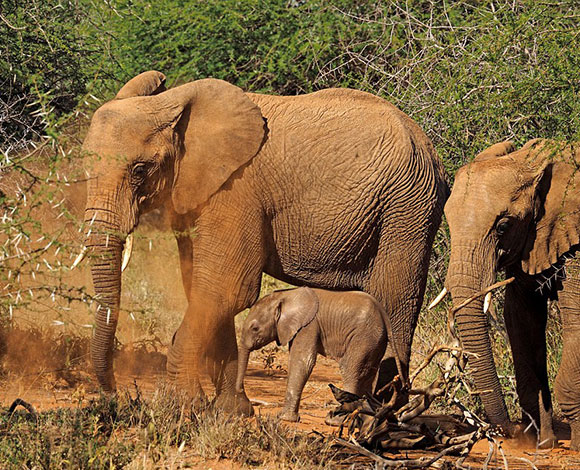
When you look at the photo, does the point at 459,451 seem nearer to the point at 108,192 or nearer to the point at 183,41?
the point at 108,192

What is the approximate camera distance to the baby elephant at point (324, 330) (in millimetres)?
7402

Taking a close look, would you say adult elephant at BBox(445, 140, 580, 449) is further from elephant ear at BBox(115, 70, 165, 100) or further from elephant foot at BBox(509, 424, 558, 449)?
elephant ear at BBox(115, 70, 165, 100)

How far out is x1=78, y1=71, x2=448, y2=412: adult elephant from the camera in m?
6.82

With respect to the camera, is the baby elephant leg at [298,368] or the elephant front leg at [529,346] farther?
the baby elephant leg at [298,368]

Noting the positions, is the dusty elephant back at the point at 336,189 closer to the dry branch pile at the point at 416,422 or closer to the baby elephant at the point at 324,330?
the baby elephant at the point at 324,330

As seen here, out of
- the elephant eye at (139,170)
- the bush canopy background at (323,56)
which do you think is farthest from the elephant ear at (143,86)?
the elephant eye at (139,170)

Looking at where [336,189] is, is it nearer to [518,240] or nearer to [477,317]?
[518,240]

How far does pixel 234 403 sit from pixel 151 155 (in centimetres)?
177

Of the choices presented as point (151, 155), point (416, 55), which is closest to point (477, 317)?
point (151, 155)

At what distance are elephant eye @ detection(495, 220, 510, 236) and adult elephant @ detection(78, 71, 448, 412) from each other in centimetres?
95

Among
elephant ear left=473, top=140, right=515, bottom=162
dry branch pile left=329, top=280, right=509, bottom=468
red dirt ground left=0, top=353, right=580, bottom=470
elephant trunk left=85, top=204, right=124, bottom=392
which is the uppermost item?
elephant ear left=473, top=140, right=515, bottom=162

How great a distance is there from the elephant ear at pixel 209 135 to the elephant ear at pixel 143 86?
8.3 inches

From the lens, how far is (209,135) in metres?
7.12

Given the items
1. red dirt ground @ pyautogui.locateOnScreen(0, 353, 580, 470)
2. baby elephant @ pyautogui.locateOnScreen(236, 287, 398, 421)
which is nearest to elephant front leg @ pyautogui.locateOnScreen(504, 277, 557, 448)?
red dirt ground @ pyautogui.locateOnScreen(0, 353, 580, 470)
